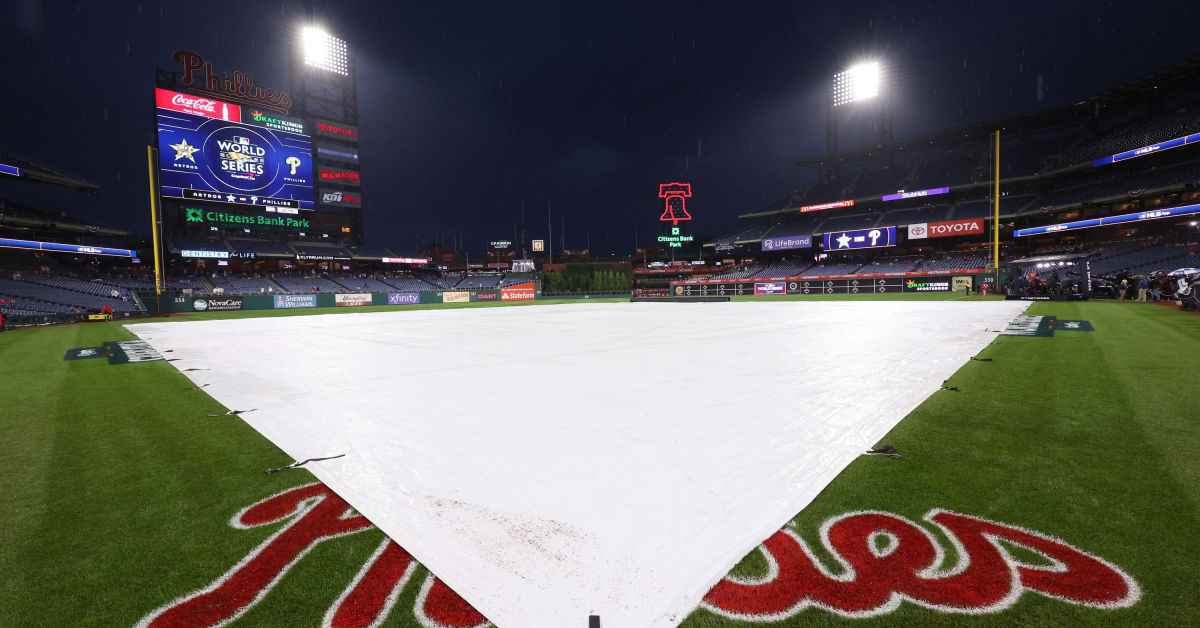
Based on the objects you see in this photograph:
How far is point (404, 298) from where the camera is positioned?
149ft

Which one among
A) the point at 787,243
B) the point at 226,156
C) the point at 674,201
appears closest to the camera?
the point at 226,156

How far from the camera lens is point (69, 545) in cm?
242

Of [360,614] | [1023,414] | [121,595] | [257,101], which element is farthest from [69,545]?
[257,101]

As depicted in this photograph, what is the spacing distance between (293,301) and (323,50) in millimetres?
30876

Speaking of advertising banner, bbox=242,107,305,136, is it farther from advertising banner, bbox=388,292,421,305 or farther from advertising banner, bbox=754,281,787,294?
advertising banner, bbox=754,281,787,294

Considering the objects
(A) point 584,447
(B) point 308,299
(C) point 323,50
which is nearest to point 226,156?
(B) point 308,299

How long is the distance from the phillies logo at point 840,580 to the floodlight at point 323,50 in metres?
64.2

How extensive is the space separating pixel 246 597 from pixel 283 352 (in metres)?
9.52

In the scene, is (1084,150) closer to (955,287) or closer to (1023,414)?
(955,287)

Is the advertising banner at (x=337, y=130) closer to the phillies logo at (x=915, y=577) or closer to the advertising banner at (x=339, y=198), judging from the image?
the advertising banner at (x=339, y=198)

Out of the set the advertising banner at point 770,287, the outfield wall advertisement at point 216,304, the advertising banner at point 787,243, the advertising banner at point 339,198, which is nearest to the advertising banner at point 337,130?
the advertising banner at point 339,198

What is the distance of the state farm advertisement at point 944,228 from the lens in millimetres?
47603

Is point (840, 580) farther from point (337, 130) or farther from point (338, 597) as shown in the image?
point (337, 130)

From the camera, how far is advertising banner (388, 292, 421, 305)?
4456 centimetres
